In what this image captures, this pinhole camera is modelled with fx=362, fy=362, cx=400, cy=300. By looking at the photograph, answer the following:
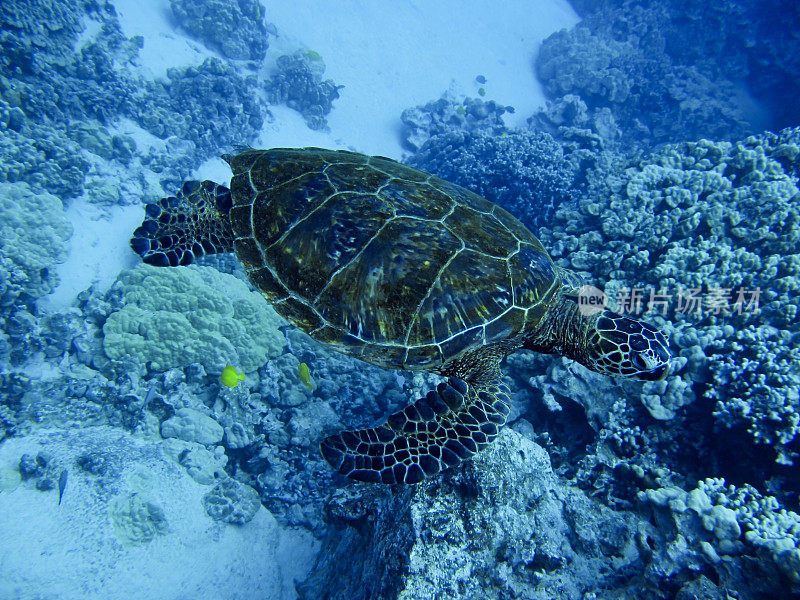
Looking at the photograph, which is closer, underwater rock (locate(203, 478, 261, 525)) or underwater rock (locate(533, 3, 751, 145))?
underwater rock (locate(203, 478, 261, 525))

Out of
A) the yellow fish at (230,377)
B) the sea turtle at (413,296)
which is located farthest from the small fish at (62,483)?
the sea turtle at (413,296)

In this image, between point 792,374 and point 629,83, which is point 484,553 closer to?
point 792,374

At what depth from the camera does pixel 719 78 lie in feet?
56.0

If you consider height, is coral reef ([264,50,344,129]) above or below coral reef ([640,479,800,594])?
above

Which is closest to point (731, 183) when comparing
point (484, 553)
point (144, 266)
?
point (484, 553)

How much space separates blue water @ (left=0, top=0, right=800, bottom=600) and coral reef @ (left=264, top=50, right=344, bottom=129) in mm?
3288

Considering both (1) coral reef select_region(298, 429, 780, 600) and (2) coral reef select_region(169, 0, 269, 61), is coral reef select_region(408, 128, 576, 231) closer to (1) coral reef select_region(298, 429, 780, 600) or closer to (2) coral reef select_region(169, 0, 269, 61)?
(1) coral reef select_region(298, 429, 780, 600)

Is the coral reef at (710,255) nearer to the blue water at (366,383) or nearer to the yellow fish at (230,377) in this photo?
the blue water at (366,383)

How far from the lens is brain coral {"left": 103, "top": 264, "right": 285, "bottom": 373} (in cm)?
470

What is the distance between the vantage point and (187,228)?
13.2 ft

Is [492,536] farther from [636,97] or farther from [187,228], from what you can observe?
[636,97]

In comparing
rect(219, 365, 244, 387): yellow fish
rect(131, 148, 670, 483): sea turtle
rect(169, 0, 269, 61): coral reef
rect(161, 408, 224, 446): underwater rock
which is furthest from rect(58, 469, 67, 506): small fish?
rect(169, 0, 269, 61): coral reef

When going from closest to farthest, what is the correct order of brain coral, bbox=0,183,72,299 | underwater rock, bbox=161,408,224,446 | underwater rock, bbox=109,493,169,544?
underwater rock, bbox=109,493,169,544 < underwater rock, bbox=161,408,224,446 < brain coral, bbox=0,183,72,299

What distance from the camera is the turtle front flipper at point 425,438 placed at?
2842 mm
